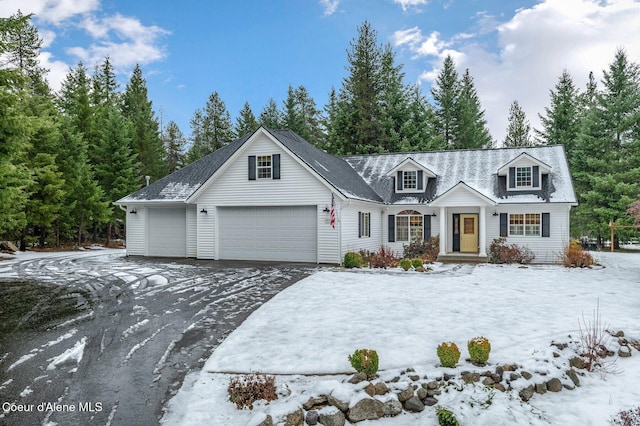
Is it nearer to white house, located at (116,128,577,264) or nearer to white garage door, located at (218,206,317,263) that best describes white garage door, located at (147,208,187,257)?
white house, located at (116,128,577,264)

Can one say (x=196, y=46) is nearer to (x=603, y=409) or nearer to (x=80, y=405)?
(x=80, y=405)

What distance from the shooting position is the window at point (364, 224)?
1777 cm

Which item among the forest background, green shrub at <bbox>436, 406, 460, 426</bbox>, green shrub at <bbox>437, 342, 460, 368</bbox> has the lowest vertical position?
green shrub at <bbox>436, 406, 460, 426</bbox>

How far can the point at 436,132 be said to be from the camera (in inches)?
1455

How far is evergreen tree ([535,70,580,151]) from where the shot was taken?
1260 inches

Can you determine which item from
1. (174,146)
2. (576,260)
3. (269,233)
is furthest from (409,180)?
(174,146)

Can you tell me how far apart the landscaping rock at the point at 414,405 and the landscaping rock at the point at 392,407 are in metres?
0.10

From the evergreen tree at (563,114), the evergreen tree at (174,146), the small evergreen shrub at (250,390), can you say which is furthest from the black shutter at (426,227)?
the evergreen tree at (174,146)

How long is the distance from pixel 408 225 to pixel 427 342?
13.9 meters

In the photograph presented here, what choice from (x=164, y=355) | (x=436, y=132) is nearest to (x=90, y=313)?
(x=164, y=355)

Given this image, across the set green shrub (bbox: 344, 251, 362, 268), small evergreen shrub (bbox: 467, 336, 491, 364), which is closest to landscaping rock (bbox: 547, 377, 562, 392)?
small evergreen shrub (bbox: 467, 336, 491, 364)

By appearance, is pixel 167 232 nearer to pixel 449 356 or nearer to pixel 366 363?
pixel 366 363

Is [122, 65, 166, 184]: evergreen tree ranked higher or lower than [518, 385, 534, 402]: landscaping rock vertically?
higher

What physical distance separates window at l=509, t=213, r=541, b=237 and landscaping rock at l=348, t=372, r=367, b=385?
1528cm
